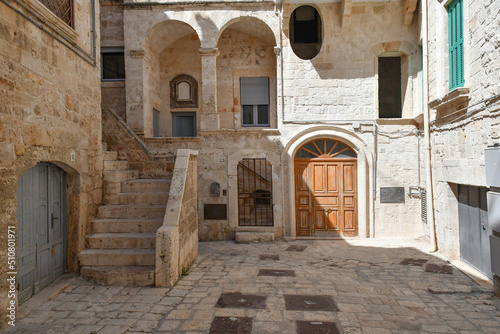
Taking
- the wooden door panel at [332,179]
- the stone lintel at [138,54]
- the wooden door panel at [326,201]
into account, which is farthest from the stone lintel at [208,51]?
the wooden door panel at [326,201]

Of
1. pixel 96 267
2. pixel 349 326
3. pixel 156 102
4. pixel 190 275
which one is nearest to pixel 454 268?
pixel 349 326

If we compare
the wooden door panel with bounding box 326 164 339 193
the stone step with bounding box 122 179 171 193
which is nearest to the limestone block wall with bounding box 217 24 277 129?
the wooden door panel with bounding box 326 164 339 193

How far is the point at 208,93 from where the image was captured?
8.74 meters

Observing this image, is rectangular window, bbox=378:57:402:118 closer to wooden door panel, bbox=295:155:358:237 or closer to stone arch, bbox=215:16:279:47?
wooden door panel, bbox=295:155:358:237

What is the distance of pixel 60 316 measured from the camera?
402 centimetres

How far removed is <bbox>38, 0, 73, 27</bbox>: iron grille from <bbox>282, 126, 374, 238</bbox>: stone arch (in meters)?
5.32

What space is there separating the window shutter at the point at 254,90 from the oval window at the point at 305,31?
1461mm

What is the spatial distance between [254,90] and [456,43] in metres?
5.62

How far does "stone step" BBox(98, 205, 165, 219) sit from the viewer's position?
5887 millimetres

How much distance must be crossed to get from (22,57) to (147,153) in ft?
11.9

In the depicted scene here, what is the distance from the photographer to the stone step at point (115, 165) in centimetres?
645

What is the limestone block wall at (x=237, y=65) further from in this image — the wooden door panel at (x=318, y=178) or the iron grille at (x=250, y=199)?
the wooden door panel at (x=318, y=178)

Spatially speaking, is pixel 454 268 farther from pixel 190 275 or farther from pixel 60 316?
pixel 60 316

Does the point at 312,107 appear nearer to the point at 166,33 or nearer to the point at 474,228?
the point at 474,228
